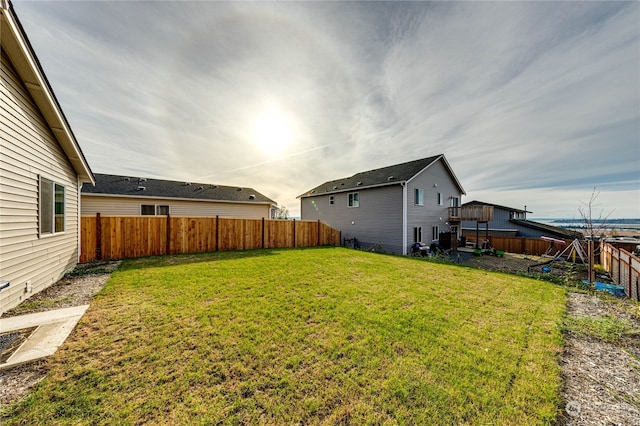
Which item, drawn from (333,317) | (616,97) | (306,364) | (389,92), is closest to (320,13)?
(389,92)

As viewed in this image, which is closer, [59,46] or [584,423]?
[584,423]

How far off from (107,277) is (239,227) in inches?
237

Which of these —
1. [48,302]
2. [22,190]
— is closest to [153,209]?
[22,190]

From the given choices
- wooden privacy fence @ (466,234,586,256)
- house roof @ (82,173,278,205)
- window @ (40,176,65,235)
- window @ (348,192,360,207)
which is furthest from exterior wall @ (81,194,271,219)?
wooden privacy fence @ (466,234,586,256)

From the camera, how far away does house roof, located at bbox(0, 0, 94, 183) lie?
11.8 ft

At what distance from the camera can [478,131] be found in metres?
11.6

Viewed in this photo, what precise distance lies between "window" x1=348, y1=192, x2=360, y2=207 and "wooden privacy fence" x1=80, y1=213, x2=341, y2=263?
4686mm

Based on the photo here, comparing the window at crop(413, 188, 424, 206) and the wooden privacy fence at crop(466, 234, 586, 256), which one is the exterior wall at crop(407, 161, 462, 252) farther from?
the wooden privacy fence at crop(466, 234, 586, 256)

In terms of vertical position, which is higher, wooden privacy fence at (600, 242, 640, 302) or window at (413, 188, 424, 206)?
window at (413, 188, 424, 206)

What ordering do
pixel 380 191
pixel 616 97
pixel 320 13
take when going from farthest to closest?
1. pixel 380 191
2. pixel 616 97
3. pixel 320 13

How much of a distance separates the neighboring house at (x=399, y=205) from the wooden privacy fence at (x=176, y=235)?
459 cm

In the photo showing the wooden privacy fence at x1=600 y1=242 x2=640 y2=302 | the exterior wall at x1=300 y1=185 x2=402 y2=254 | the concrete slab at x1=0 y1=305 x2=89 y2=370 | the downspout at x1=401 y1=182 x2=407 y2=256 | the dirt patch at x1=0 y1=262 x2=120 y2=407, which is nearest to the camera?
the dirt patch at x1=0 y1=262 x2=120 y2=407

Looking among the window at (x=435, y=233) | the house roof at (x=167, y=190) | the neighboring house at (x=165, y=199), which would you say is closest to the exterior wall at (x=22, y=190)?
the neighboring house at (x=165, y=199)

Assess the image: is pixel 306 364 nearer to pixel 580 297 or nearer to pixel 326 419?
pixel 326 419
